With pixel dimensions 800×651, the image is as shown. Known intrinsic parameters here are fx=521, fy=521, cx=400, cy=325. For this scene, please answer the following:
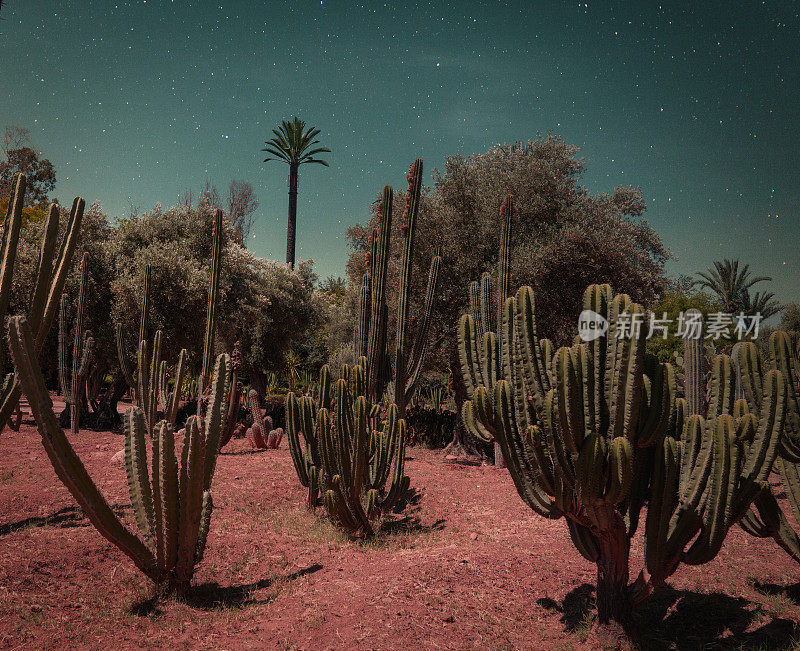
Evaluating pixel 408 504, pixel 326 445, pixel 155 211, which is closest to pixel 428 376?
pixel 155 211

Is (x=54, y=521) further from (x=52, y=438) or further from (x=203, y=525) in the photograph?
(x=52, y=438)

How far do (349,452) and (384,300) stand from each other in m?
3.15

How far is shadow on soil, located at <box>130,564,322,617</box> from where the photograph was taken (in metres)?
4.50

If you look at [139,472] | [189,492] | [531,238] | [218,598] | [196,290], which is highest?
[531,238]

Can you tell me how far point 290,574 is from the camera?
18.2 feet

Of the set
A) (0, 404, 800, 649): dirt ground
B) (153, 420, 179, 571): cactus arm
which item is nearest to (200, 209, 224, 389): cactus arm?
(0, 404, 800, 649): dirt ground

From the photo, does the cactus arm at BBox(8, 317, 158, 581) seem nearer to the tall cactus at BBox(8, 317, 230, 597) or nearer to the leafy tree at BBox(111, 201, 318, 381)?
the tall cactus at BBox(8, 317, 230, 597)

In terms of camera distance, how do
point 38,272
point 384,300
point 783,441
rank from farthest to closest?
point 384,300, point 38,272, point 783,441

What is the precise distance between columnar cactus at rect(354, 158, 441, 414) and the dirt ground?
2.69 meters

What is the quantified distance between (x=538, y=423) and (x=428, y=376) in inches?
708

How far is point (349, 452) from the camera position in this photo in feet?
21.5

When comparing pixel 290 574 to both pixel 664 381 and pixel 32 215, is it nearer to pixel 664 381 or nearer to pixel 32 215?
pixel 664 381

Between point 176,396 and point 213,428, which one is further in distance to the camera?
point 176,396

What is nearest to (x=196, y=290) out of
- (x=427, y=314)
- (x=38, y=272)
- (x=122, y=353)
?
(x=122, y=353)
